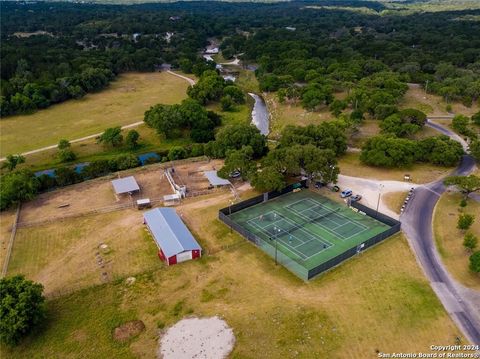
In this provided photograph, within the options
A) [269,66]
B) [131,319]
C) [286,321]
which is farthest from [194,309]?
[269,66]

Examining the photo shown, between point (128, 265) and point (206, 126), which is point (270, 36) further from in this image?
point (128, 265)

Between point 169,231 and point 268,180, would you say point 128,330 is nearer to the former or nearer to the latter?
point 169,231

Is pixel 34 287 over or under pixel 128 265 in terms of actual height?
over

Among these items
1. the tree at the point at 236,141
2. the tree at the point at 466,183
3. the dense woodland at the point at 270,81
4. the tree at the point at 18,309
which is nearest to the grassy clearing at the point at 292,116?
the dense woodland at the point at 270,81

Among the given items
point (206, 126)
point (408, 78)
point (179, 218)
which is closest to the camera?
point (179, 218)

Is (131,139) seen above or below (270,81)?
below

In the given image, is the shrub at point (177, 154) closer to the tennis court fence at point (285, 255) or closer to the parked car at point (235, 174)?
the parked car at point (235, 174)

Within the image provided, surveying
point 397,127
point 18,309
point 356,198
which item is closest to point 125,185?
point 18,309
